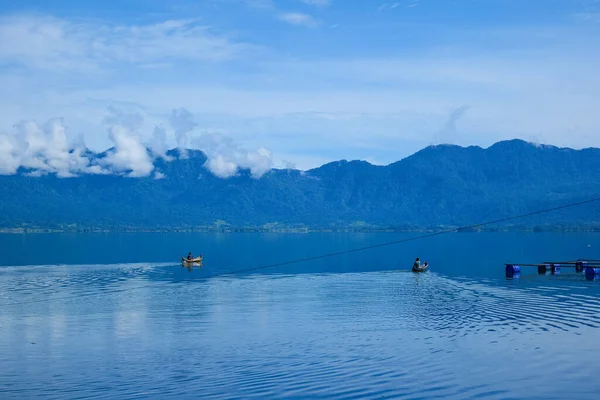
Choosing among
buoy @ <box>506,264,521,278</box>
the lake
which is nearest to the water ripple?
the lake

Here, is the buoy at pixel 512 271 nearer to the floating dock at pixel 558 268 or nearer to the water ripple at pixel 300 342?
the floating dock at pixel 558 268

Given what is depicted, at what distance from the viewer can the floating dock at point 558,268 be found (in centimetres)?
7944

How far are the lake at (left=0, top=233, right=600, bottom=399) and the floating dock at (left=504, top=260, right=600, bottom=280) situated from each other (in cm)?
452

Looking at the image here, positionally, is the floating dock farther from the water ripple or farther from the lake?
the water ripple

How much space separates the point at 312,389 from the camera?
96.7ft

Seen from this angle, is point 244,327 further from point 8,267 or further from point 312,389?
point 8,267

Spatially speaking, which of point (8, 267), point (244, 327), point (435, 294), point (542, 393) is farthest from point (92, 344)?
point (8, 267)

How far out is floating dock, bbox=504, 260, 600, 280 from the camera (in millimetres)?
79438

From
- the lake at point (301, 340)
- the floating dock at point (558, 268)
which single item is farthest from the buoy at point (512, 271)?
the lake at point (301, 340)

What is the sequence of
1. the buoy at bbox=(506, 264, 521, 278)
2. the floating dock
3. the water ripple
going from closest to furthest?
the water ripple → the floating dock → the buoy at bbox=(506, 264, 521, 278)

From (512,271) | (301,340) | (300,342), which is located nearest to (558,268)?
(512,271)

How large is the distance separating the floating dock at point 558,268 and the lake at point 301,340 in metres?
4.52

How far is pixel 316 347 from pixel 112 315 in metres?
19.0

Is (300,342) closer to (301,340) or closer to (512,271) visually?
(301,340)
